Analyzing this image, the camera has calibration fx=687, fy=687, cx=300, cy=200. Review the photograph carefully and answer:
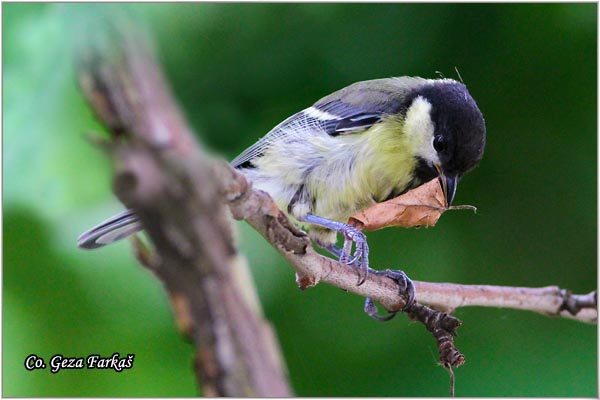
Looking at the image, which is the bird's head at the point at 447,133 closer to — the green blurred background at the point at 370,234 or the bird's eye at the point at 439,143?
the bird's eye at the point at 439,143

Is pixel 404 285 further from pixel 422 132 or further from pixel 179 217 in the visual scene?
pixel 179 217

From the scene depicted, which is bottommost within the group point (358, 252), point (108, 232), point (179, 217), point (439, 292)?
point (439, 292)

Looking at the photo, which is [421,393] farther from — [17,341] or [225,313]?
[225,313]

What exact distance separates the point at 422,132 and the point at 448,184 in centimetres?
12

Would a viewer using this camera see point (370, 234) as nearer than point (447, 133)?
No

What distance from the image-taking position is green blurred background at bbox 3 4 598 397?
4.14ft

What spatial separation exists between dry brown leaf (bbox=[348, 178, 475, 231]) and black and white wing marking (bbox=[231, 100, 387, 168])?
0.73 feet

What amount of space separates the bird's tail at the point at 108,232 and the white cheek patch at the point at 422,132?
0.58 metres

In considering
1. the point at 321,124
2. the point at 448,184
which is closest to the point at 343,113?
the point at 321,124

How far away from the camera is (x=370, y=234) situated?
1568 mm

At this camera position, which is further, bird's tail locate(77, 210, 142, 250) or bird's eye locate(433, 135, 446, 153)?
bird's eye locate(433, 135, 446, 153)

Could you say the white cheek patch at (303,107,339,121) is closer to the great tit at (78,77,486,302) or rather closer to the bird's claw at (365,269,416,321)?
the great tit at (78,77,486,302)

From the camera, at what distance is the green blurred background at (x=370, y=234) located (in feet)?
4.14

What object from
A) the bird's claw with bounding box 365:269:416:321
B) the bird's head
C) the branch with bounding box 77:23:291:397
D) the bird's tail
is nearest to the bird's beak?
the bird's head
